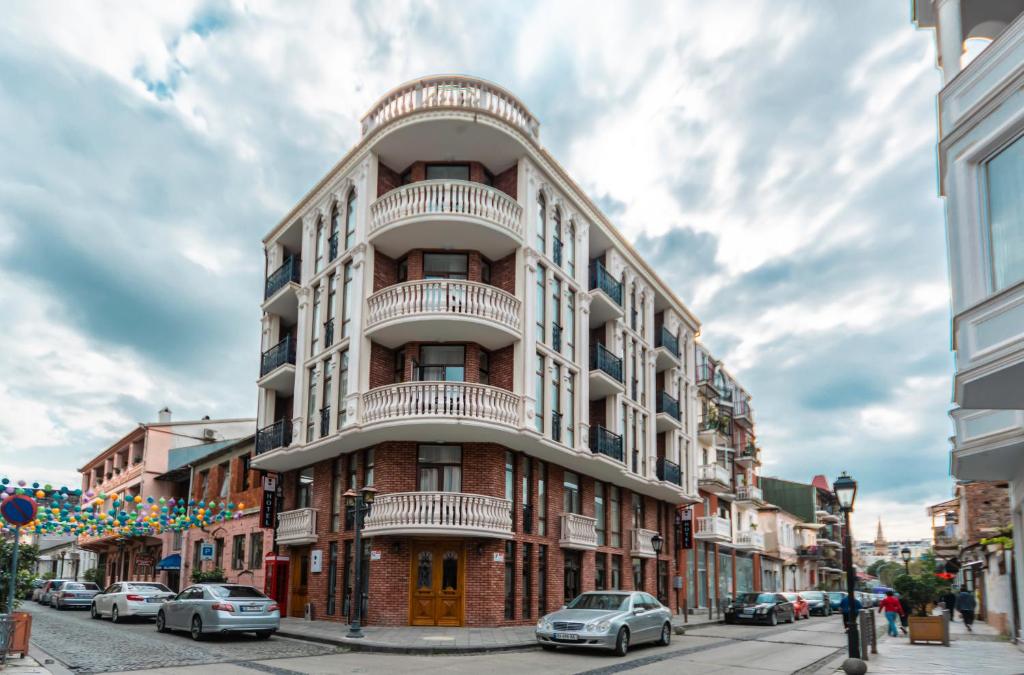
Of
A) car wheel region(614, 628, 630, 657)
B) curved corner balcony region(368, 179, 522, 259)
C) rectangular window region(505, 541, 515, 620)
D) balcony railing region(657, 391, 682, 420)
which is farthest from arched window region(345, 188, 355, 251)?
balcony railing region(657, 391, 682, 420)

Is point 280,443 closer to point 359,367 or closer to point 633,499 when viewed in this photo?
point 359,367

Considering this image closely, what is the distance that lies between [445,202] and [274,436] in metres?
10.6

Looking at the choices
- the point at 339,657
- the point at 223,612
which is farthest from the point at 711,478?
the point at 339,657

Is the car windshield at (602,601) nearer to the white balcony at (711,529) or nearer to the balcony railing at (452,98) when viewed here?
the balcony railing at (452,98)

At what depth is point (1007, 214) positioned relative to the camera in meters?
9.09

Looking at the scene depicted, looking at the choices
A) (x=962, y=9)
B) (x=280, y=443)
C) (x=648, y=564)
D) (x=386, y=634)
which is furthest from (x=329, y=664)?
(x=648, y=564)

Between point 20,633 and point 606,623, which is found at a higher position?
point 20,633

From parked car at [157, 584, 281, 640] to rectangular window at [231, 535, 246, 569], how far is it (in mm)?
11556

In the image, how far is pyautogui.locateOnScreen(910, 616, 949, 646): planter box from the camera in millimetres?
21844

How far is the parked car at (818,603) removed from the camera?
143 feet

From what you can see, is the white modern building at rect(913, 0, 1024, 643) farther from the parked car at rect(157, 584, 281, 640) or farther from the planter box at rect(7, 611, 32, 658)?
the parked car at rect(157, 584, 281, 640)

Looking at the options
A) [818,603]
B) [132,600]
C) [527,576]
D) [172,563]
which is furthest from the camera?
[818,603]

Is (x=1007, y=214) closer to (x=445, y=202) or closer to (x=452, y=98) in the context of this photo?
(x=445, y=202)

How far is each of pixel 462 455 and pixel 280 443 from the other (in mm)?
7472
